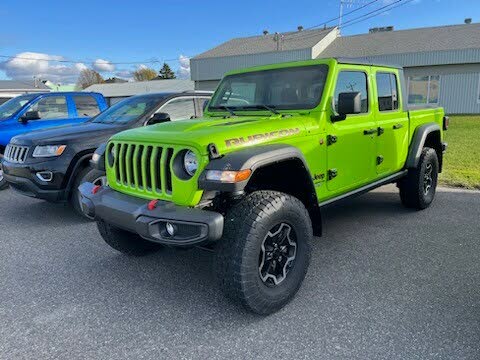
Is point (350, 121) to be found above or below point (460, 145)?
above

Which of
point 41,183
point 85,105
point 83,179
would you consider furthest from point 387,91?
point 85,105

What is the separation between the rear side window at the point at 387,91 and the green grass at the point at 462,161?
2849 millimetres

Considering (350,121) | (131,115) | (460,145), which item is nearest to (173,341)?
(350,121)

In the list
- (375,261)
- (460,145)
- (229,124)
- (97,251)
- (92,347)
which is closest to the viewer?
(92,347)

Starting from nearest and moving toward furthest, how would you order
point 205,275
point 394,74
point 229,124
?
point 229,124, point 205,275, point 394,74

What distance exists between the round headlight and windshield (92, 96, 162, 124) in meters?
3.16

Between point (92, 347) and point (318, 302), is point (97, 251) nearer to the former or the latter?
point (92, 347)

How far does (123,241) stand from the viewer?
12.6 ft

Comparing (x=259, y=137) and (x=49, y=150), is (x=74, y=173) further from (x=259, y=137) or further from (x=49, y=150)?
(x=259, y=137)

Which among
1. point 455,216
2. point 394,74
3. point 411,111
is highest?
point 394,74

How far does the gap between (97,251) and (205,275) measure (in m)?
1.34

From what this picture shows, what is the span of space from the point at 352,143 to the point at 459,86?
74.2 feet

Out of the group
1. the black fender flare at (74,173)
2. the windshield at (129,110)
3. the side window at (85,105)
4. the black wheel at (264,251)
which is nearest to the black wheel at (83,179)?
the black fender flare at (74,173)

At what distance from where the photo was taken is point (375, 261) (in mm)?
3867
